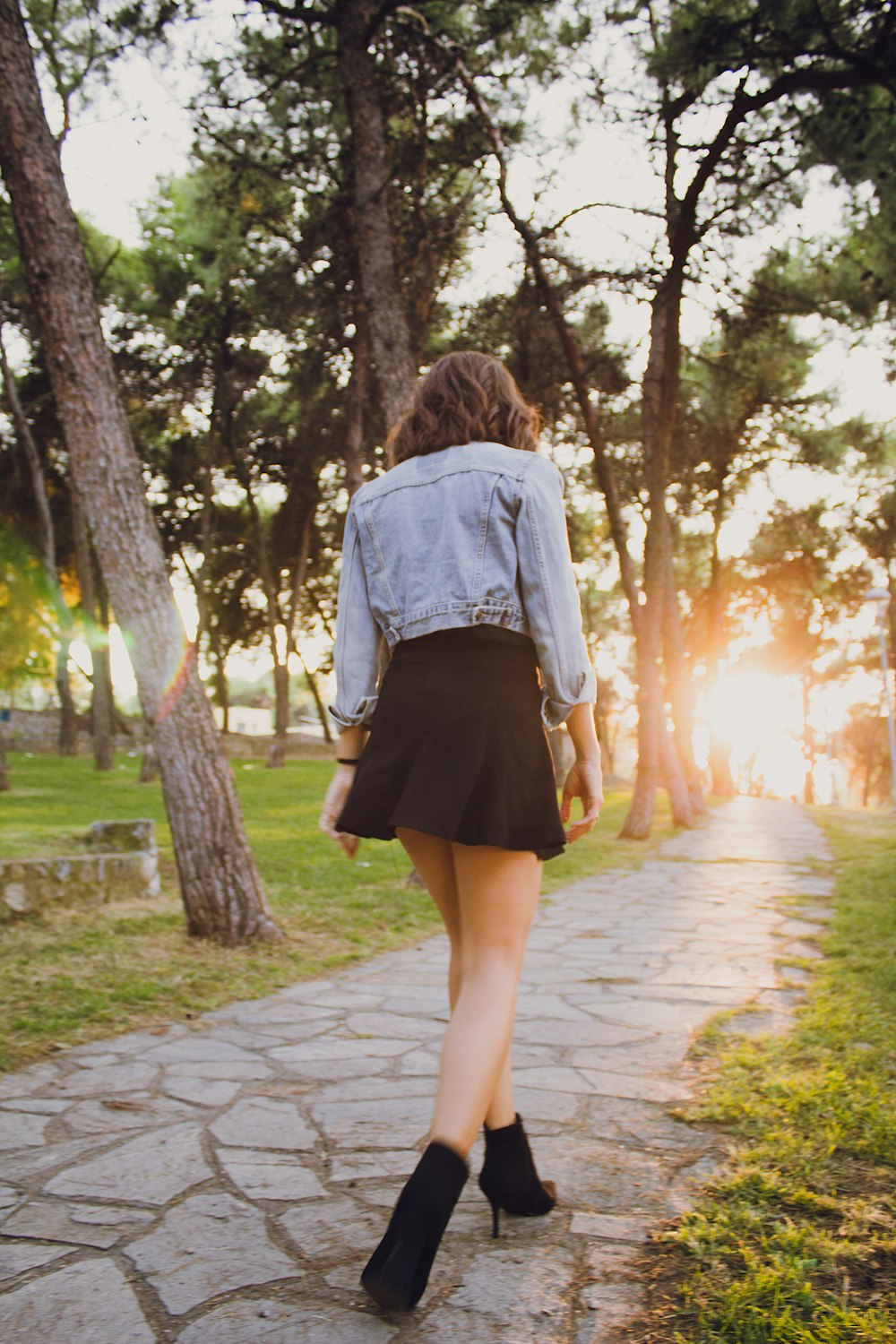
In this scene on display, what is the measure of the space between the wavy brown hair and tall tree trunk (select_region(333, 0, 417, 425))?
5.63 m

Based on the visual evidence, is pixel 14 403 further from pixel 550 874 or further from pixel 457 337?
pixel 550 874

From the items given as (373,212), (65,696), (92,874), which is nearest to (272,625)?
(65,696)

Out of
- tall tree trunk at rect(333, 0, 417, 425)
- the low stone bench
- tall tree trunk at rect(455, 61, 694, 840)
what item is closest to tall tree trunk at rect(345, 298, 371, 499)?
tall tree trunk at rect(455, 61, 694, 840)

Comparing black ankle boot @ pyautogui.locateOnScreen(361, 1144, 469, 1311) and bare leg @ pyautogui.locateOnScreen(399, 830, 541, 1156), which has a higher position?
bare leg @ pyautogui.locateOnScreen(399, 830, 541, 1156)

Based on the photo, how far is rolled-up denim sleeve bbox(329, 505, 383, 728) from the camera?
2.38 m

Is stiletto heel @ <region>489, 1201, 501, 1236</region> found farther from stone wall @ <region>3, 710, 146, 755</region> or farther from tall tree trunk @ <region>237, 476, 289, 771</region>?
stone wall @ <region>3, 710, 146, 755</region>

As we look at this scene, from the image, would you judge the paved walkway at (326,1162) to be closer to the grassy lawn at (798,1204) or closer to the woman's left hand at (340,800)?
the grassy lawn at (798,1204)

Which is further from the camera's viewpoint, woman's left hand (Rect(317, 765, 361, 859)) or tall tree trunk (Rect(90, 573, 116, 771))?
tall tree trunk (Rect(90, 573, 116, 771))

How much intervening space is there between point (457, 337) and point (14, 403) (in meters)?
8.97

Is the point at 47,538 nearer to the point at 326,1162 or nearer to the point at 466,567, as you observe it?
the point at 326,1162

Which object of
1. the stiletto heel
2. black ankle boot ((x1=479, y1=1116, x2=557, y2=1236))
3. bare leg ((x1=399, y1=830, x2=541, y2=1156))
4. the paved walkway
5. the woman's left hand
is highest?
the woman's left hand

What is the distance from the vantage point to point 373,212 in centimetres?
827

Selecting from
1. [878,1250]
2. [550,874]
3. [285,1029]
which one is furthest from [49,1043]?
[550,874]

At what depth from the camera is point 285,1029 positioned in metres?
4.30
